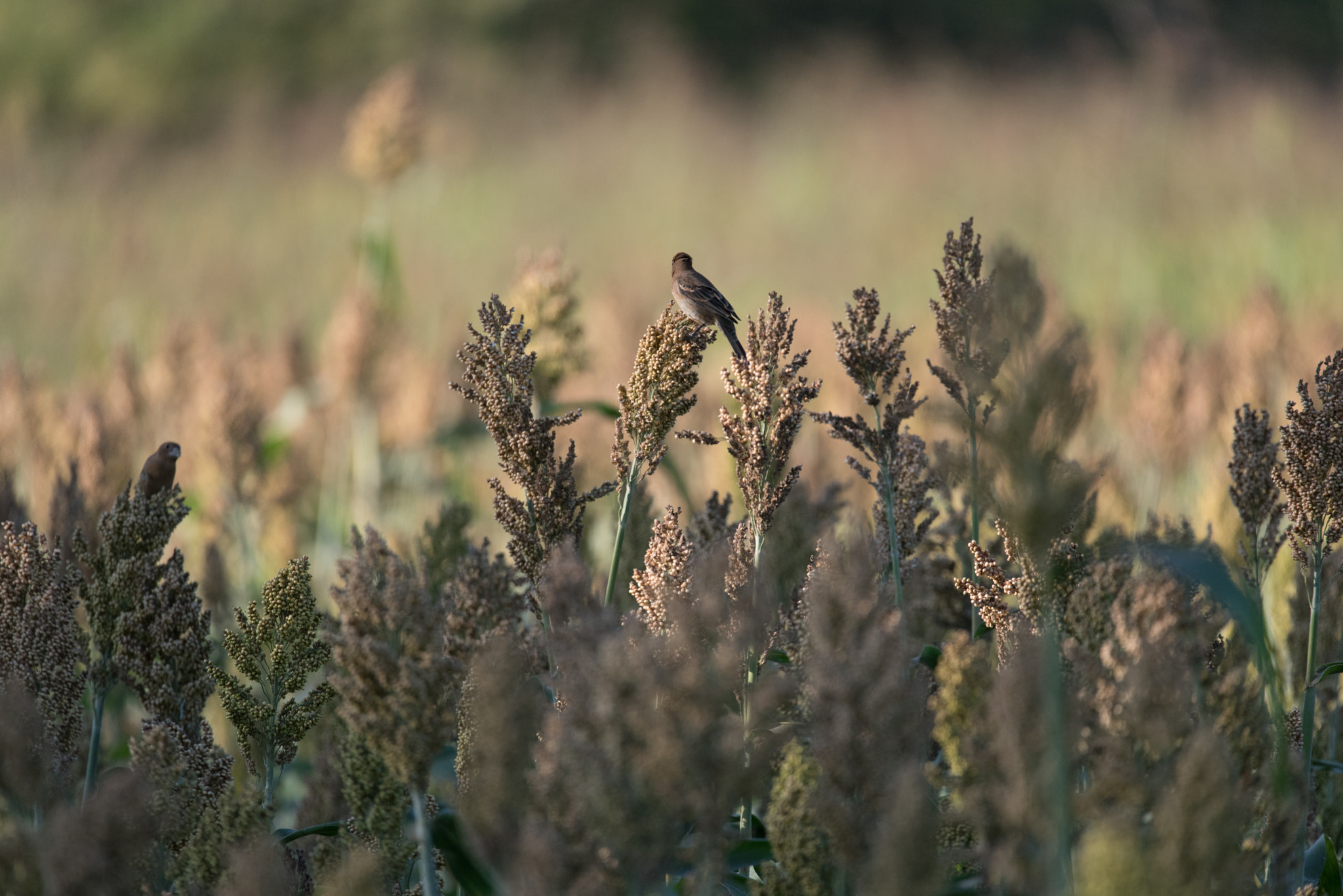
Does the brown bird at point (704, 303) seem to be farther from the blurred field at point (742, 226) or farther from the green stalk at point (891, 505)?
the blurred field at point (742, 226)

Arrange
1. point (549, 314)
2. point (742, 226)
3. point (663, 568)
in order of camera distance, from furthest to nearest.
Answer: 1. point (742, 226)
2. point (549, 314)
3. point (663, 568)

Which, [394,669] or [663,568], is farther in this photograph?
[663,568]

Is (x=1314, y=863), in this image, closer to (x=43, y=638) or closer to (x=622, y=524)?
(x=622, y=524)

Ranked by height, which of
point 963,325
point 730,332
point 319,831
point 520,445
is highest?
point 730,332

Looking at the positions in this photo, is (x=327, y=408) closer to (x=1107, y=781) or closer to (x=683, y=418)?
(x=683, y=418)

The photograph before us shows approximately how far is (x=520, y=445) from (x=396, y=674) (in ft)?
1.93

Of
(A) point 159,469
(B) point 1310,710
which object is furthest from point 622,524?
(B) point 1310,710

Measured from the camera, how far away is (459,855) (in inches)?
64.9

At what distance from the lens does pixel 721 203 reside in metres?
20.4

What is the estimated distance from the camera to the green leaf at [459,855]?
1636mm

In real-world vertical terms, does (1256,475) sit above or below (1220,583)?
above

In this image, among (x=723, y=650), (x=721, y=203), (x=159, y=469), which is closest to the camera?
(x=723, y=650)

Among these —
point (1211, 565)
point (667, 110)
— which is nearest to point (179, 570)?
point (1211, 565)

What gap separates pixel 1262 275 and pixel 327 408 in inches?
299
